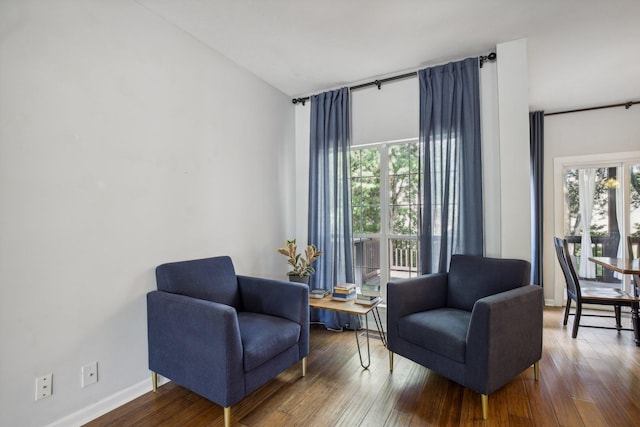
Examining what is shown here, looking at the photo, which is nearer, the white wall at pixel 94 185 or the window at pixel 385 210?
the white wall at pixel 94 185

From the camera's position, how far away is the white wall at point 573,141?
3781 millimetres

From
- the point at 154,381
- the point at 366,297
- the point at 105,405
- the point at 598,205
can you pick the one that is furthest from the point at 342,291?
Result: the point at 598,205

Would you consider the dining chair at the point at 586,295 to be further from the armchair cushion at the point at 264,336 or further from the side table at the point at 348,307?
the armchair cushion at the point at 264,336

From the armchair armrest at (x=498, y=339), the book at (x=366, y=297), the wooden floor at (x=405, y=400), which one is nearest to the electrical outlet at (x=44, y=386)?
the wooden floor at (x=405, y=400)

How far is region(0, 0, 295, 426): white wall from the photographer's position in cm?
156

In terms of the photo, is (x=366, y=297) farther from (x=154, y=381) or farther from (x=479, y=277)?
(x=154, y=381)

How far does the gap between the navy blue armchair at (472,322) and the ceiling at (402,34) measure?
1.79 meters

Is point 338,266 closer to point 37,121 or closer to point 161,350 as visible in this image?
point 161,350

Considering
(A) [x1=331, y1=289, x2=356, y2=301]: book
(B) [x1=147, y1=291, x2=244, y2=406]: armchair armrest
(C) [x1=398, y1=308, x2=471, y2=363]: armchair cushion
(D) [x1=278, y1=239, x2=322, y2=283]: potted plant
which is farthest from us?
(D) [x1=278, y1=239, x2=322, y2=283]: potted plant

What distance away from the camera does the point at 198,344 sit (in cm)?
177

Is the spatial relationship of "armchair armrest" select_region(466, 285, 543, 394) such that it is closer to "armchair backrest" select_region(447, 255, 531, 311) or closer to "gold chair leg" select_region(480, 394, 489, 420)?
"gold chair leg" select_region(480, 394, 489, 420)

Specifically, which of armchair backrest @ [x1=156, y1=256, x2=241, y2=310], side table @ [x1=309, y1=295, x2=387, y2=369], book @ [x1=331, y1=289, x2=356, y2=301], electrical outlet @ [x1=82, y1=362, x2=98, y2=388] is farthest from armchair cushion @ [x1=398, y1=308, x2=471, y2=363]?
electrical outlet @ [x1=82, y1=362, x2=98, y2=388]

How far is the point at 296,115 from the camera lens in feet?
12.3

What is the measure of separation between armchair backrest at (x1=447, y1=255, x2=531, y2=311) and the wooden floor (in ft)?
2.02
